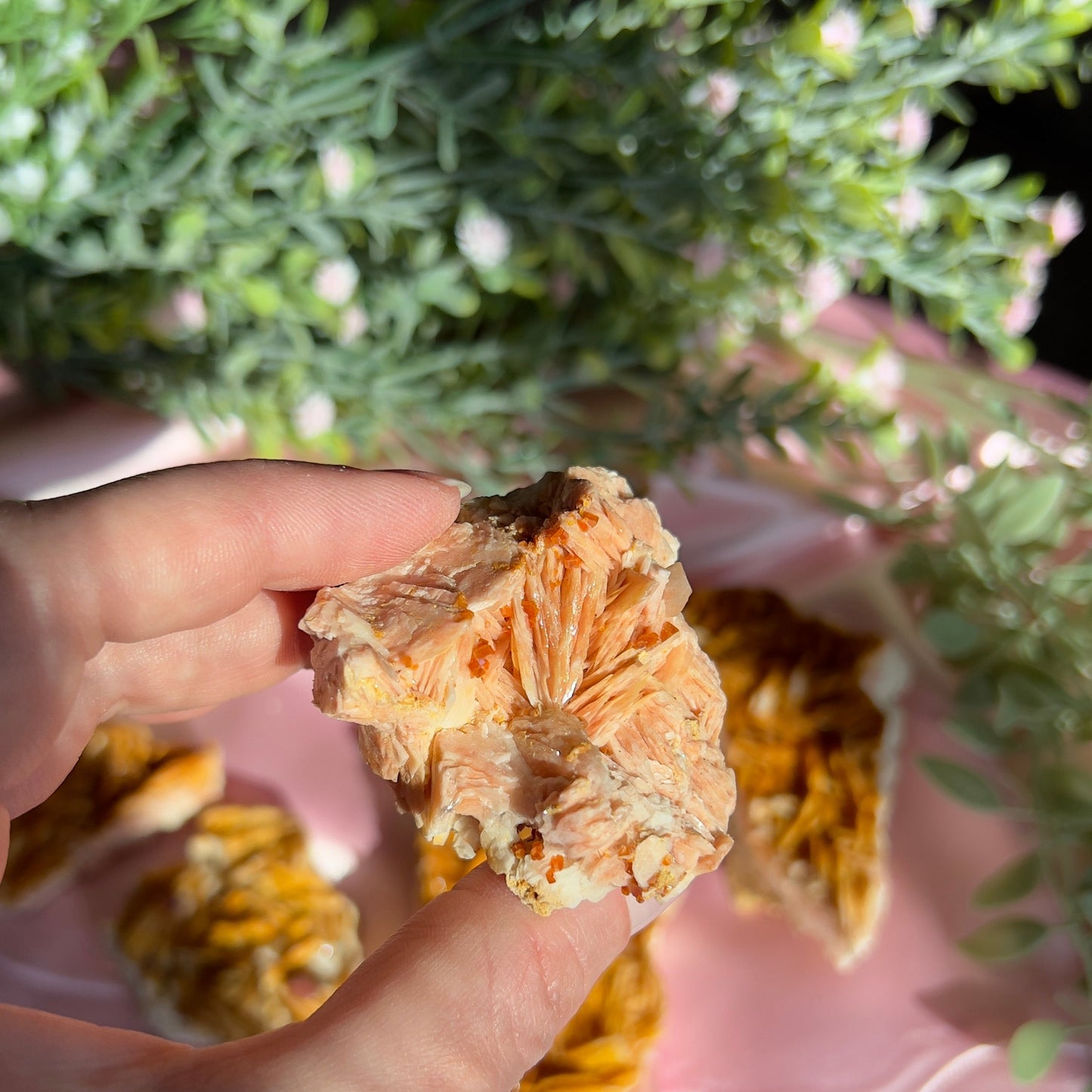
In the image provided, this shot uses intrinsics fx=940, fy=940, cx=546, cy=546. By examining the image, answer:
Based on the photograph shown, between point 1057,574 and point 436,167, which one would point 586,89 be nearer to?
point 436,167

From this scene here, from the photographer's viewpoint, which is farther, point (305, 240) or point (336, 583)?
point (305, 240)

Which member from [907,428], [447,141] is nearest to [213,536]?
[447,141]

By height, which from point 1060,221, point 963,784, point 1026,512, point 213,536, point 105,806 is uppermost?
point 213,536

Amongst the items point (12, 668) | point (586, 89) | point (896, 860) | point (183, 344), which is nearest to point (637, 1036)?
point (896, 860)

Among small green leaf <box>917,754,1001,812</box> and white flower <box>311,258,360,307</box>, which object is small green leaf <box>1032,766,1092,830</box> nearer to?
small green leaf <box>917,754,1001,812</box>

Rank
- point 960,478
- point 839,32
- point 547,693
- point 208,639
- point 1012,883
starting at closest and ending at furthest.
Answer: point 547,693, point 208,639, point 839,32, point 1012,883, point 960,478

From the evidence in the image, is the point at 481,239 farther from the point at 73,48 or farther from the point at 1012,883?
the point at 1012,883
